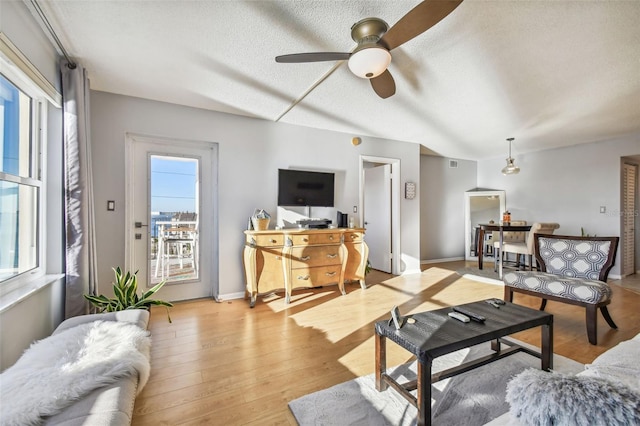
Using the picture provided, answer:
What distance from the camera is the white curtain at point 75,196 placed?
87.8 inches

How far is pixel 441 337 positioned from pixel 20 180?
9.07 feet

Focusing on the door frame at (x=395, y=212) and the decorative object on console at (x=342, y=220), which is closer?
the decorative object on console at (x=342, y=220)

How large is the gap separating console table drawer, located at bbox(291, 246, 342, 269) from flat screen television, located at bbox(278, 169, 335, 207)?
68cm

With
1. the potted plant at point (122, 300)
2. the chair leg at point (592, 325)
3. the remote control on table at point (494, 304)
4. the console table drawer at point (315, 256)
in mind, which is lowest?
the chair leg at point (592, 325)

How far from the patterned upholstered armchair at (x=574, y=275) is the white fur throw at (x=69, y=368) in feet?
10.5

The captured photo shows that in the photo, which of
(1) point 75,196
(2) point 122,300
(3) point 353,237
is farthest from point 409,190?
(1) point 75,196

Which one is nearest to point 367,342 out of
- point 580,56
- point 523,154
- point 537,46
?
point 537,46

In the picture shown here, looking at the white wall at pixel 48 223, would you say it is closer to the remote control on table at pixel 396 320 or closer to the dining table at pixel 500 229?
the remote control on table at pixel 396 320

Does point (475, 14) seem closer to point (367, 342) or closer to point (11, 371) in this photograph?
point (367, 342)

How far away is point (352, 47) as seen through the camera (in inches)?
85.3

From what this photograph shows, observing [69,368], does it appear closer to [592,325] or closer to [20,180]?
[20,180]

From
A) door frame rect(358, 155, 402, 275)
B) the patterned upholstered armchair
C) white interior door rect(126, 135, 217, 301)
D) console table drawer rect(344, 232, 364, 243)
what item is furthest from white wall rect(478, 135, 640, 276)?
white interior door rect(126, 135, 217, 301)

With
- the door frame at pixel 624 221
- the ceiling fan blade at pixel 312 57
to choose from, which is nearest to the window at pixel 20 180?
the ceiling fan blade at pixel 312 57

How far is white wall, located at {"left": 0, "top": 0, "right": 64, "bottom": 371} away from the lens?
1.58 meters
